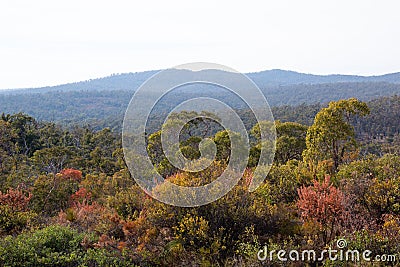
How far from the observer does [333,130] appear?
13.6 metres

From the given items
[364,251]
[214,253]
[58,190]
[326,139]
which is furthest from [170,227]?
[326,139]

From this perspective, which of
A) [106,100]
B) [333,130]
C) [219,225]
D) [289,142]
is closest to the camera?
[219,225]

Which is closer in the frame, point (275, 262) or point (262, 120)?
point (275, 262)

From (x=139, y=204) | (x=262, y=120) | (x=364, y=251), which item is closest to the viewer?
(x=364, y=251)

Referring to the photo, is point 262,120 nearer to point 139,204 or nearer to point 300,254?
point 139,204

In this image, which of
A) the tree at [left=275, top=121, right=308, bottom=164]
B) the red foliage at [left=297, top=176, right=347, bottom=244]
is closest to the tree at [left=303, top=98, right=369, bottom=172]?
the tree at [left=275, top=121, right=308, bottom=164]

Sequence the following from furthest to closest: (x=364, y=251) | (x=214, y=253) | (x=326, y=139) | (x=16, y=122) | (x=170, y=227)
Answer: (x=16, y=122), (x=326, y=139), (x=170, y=227), (x=214, y=253), (x=364, y=251)

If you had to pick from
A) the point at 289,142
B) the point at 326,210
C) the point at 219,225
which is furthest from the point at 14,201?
the point at 289,142

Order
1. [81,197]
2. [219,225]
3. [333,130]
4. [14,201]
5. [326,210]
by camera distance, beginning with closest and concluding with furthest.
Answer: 1. [326,210]
2. [219,225]
3. [14,201]
4. [81,197]
5. [333,130]

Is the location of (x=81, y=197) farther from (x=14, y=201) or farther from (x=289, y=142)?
(x=289, y=142)

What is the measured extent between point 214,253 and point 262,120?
14.1 metres

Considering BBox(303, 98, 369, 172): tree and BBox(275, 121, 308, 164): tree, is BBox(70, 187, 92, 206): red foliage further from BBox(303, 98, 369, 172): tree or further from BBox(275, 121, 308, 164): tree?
BBox(275, 121, 308, 164): tree

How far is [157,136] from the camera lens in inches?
731

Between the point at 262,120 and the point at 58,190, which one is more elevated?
the point at 262,120
